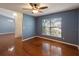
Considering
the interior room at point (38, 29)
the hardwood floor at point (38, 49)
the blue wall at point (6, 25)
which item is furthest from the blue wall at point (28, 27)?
the blue wall at point (6, 25)

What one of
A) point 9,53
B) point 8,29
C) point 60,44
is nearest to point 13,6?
point 8,29

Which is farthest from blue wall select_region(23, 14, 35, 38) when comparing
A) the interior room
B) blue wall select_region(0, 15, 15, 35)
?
blue wall select_region(0, 15, 15, 35)

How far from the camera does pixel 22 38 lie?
1.38m

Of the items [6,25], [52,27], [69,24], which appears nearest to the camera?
[6,25]

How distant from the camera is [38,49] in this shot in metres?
1.48

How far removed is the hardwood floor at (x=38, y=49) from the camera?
1335mm

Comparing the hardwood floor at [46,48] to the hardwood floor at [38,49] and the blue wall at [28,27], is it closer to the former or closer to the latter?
the hardwood floor at [38,49]

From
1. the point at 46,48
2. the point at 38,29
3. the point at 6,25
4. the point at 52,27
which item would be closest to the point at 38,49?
the point at 46,48

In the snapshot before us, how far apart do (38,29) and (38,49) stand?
0.39m

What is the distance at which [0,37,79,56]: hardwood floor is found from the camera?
4.38 ft

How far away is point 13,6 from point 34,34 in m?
0.62

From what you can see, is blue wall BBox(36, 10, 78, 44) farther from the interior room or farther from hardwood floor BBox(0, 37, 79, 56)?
hardwood floor BBox(0, 37, 79, 56)

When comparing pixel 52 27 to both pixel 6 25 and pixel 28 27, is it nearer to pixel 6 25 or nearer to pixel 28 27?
pixel 28 27

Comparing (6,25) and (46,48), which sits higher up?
(6,25)
